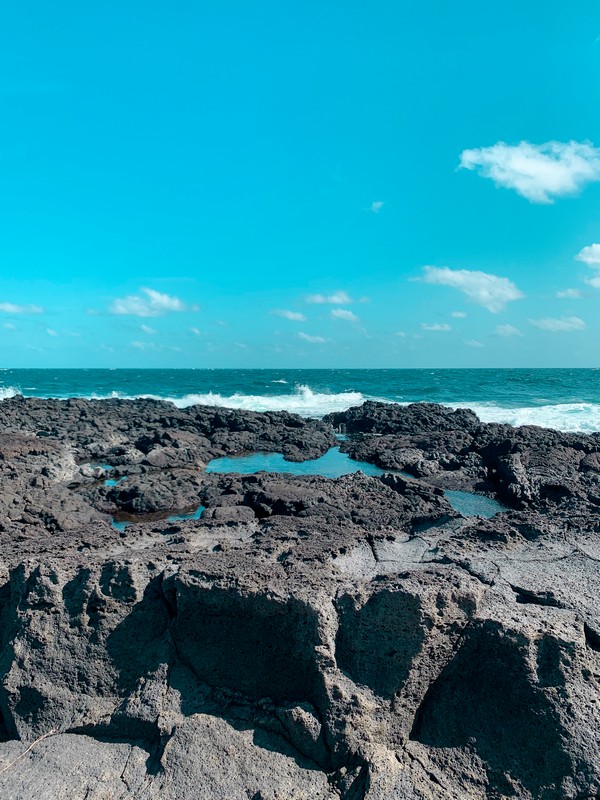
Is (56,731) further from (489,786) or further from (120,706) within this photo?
(489,786)

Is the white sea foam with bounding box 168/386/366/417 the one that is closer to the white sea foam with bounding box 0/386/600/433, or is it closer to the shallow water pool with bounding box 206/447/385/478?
the white sea foam with bounding box 0/386/600/433

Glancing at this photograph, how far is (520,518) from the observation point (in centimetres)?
704

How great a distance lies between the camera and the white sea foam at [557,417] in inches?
975

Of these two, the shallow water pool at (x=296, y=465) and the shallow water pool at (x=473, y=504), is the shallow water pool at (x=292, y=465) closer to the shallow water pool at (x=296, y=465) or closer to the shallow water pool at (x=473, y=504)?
the shallow water pool at (x=296, y=465)

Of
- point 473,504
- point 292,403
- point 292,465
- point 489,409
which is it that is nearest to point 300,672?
point 473,504

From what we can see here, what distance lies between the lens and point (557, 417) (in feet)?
91.5

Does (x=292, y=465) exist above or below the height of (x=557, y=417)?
below

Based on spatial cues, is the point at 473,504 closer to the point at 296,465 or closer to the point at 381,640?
the point at 296,465

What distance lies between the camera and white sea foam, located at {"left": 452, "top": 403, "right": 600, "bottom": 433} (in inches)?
975

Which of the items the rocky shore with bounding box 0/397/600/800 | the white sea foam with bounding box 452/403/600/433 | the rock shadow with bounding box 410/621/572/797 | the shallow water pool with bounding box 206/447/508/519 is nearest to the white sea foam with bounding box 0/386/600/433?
the white sea foam with bounding box 452/403/600/433

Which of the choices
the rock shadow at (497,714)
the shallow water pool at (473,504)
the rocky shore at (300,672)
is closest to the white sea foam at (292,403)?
the shallow water pool at (473,504)

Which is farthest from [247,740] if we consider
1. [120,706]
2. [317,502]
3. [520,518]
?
[317,502]

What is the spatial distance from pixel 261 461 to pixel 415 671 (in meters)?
14.0

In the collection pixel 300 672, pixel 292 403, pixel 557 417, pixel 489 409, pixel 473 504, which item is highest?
pixel 292 403
